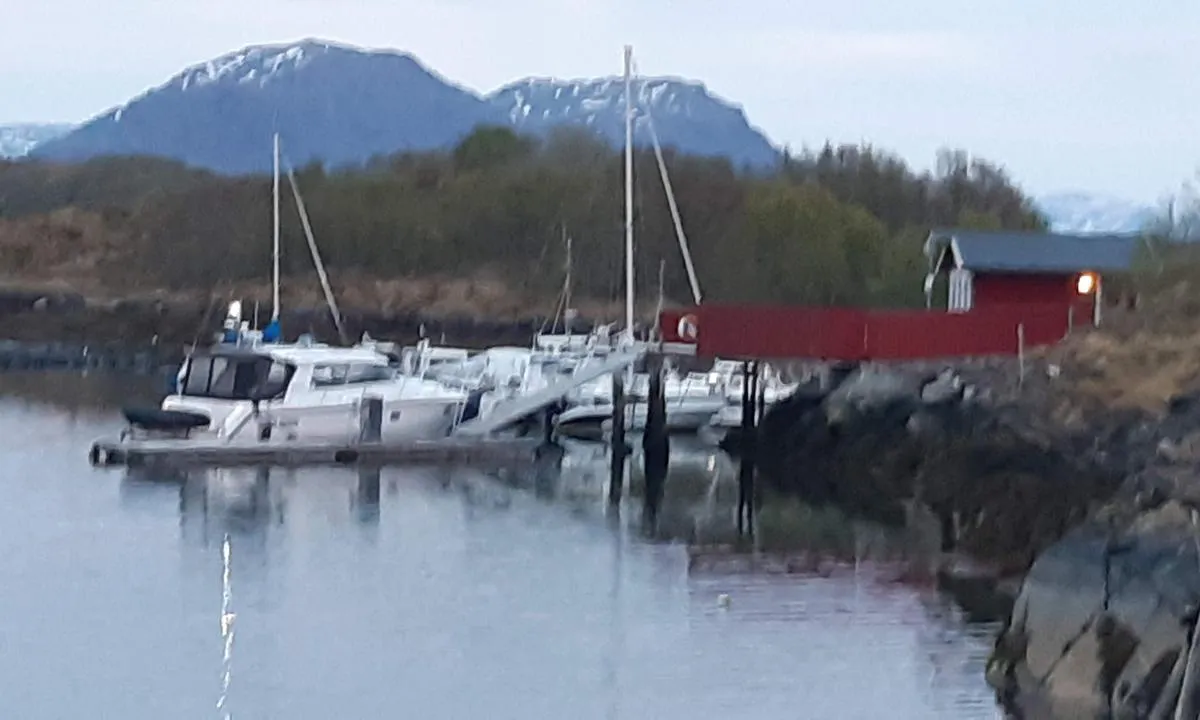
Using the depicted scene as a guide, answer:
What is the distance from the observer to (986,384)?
34.3 m

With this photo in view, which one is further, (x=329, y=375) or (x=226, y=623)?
(x=329, y=375)

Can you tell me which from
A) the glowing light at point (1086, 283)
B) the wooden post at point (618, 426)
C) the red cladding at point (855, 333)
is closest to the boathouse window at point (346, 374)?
the wooden post at point (618, 426)

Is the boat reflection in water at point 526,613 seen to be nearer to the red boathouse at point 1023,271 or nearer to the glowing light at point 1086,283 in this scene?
the red boathouse at point 1023,271

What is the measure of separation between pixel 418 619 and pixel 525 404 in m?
15.1

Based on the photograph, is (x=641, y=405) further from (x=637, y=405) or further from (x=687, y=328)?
(x=687, y=328)

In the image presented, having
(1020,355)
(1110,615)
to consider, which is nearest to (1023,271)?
(1020,355)

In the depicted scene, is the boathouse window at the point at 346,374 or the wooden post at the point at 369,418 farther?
the boathouse window at the point at 346,374

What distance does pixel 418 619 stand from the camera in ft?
80.0

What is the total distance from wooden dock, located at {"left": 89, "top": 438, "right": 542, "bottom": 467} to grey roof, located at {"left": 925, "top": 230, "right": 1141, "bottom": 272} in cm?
908

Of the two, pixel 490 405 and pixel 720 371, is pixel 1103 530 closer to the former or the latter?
pixel 490 405

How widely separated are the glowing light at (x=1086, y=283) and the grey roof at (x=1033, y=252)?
6.0 inches

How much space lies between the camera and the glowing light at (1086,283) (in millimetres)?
40281

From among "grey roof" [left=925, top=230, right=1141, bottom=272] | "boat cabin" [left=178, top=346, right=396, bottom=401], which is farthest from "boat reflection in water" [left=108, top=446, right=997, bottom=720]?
"grey roof" [left=925, top=230, right=1141, bottom=272]

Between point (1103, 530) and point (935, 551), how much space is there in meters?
9.60
